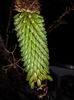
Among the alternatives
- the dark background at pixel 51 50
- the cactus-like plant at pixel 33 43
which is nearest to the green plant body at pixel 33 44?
the cactus-like plant at pixel 33 43

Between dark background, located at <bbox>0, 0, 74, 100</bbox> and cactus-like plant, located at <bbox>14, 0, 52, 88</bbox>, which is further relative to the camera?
dark background, located at <bbox>0, 0, 74, 100</bbox>

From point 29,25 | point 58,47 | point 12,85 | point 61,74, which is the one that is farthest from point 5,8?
point 29,25

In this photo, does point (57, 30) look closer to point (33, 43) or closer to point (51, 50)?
point (51, 50)

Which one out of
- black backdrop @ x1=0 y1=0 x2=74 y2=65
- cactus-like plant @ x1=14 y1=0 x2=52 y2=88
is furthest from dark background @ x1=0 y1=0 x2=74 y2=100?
cactus-like plant @ x1=14 y1=0 x2=52 y2=88

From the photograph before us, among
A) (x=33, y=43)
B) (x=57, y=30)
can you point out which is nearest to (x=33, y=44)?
(x=33, y=43)

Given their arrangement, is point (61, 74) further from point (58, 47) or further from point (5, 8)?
point (5, 8)

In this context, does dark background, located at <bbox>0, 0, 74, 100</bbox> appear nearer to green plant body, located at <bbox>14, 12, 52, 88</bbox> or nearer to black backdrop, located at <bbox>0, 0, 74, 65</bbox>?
black backdrop, located at <bbox>0, 0, 74, 65</bbox>

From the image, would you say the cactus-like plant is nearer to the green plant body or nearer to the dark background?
the green plant body
